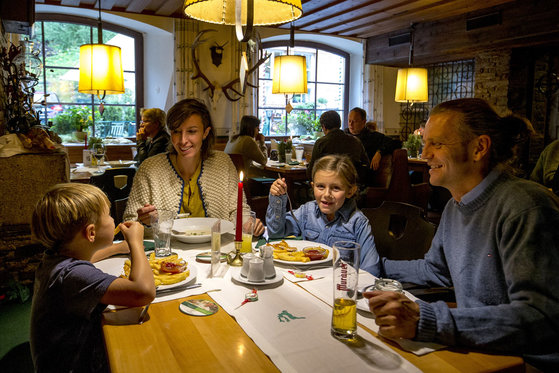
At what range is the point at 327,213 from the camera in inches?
81.3

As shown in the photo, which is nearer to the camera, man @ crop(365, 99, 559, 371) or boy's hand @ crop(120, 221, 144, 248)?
man @ crop(365, 99, 559, 371)

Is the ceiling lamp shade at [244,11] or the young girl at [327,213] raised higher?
the ceiling lamp shade at [244,11]

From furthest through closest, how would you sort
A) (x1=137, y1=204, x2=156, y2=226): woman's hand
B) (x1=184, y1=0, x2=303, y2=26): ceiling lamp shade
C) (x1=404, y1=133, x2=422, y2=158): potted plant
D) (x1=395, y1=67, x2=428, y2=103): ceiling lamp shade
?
(x1=404, y1=133, x2=422, y2=158): potted plant
(x1=395, y1=67, x2=428, y2=103): ceiling lamp shade
(x1=137, y1=204, x2=156, y2=226): woman's hand
(x1=184, y1=0, x2=303, y2=26): ceiling lamp shade

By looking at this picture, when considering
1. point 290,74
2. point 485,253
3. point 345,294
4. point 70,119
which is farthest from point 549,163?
point 70,119

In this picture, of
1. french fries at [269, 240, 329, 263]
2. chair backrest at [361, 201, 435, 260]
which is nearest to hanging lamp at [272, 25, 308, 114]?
chair backrest at [361, 201, 435, 260]

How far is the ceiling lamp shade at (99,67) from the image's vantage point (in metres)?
3.76

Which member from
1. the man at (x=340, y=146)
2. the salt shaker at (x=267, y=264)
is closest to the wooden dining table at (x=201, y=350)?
the salt shaker at (x=267, y=264)

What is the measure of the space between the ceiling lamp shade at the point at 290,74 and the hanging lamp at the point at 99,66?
1633 mm

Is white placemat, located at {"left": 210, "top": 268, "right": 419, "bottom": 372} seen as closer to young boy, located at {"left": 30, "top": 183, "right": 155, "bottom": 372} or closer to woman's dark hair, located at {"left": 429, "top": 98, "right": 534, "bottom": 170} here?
young boy, located at {"left": 30, "top": 183, "right": 155, "bottom": 372}

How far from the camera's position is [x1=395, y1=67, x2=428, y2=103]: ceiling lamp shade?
19.5 ft

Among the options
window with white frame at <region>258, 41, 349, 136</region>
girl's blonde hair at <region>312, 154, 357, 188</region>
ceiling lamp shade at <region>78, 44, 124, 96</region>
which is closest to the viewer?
girl's blonde hair at <region>312, 154, 357, 188</region>

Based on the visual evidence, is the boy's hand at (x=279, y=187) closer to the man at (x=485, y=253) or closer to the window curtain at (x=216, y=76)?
the man at (x=485, y=253)

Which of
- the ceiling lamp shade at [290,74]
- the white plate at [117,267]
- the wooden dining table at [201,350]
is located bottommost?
the wooden dining table at [201,350]

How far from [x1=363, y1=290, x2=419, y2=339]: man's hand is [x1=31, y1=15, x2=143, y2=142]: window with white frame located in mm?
6336
